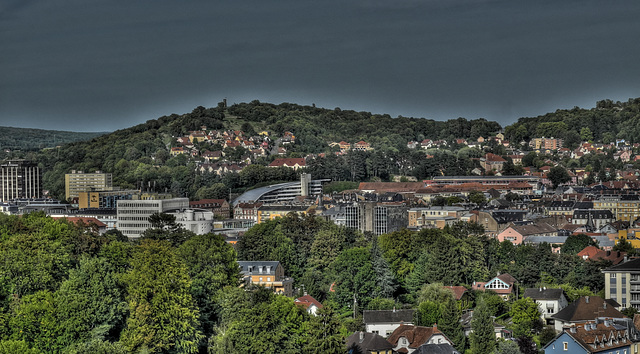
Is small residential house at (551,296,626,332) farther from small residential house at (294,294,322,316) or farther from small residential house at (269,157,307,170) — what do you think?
small residential house at (269,157,307,170)

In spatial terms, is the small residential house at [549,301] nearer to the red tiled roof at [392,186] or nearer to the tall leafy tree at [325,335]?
the tall leafy tree at [325,335]

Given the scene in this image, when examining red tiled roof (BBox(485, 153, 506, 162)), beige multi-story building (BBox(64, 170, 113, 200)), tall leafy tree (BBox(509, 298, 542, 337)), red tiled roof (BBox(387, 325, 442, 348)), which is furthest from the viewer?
red tiled roof (BBox(485, 153, 506, 162))

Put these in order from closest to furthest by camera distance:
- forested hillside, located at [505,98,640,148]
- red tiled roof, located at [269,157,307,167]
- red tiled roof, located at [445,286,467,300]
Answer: red tiled roof, located at [445,286,467,300]
red tiled roof, located at [269,157,307,167]
forested hillside, located at [505,98,640,148]

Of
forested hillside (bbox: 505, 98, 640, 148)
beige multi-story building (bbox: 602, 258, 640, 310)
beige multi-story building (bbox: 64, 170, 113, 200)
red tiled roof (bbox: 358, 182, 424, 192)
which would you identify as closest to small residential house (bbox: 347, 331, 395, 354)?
beige multi-story building (bbox: 602, 258, 640, 310)

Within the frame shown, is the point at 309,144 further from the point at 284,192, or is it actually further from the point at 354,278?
the point at 354,278

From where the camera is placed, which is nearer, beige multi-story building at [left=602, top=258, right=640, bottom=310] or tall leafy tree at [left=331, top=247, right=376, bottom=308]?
beige multi-story building at [left=602, top=258, right=640, bottom=310]

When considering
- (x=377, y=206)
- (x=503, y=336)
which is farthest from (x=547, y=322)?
(x=377, y=206)

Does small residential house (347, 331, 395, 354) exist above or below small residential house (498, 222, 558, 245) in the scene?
below

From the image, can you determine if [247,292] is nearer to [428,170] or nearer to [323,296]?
[323,296]
